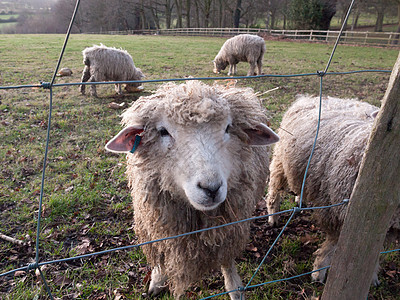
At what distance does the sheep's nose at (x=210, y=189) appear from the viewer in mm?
1519

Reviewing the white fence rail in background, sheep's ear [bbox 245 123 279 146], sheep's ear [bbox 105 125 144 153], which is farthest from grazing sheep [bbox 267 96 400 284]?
the white fence rail in background

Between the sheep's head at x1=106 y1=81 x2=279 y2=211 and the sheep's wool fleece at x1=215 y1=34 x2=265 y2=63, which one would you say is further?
the sheep's wool fleece at x1=215 y1=34 x2=265 y2=63

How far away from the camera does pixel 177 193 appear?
1854mm

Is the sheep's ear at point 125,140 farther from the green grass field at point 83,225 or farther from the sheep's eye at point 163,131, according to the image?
the green grass field at point 83,225

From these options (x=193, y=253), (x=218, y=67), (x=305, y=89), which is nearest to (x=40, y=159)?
(x=193, y=253)

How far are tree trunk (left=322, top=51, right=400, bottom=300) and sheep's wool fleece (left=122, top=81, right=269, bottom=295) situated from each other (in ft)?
2.47

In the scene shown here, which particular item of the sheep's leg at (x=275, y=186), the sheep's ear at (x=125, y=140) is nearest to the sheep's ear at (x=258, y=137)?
the sheep's ear at (x=125, y=140)

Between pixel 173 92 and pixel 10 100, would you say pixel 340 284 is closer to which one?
pixel 173 92

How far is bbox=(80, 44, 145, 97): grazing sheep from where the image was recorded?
307 inches

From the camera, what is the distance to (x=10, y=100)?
6840 millimetres

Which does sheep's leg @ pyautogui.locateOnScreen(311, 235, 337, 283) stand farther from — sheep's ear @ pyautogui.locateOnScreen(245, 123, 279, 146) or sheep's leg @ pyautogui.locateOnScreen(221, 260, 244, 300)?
sheep's ear @ pyautogui.locateOnScreen(245, 123, 279, 146)

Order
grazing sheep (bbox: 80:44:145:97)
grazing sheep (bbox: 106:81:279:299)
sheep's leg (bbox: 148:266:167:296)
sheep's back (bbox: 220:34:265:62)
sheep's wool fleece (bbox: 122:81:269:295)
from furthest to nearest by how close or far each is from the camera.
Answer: sheep's back (bbox: 220:34:265:62) < grazing sheep (bbox: 80:44:145:97) < sheep's leg (bbox: 148:266:167:296) < sheep's wool fleece (bbox: 122:81:269:295) < grazing sheep (bbox: 106:81:279:299)

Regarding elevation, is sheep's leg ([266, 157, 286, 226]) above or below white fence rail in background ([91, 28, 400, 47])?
→ below

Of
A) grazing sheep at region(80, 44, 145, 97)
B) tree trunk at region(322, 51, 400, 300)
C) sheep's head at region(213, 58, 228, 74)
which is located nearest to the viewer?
tree trunk at region(322, 51, 400, 300)
